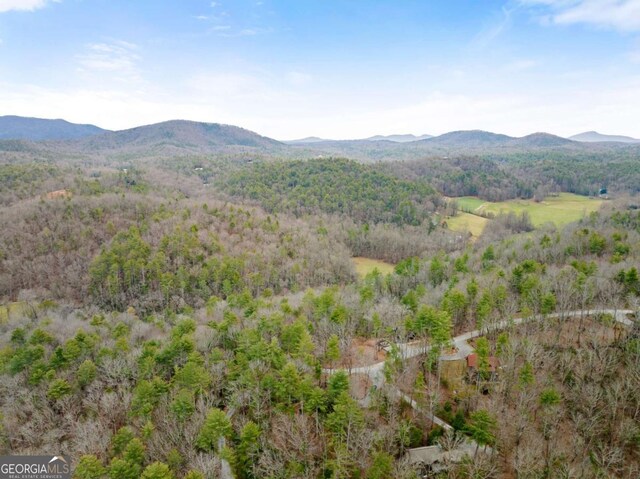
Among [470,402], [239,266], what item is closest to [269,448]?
→ [470,402]

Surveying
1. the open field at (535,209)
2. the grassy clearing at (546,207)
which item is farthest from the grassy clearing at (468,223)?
the grassy clearing at (546,207)

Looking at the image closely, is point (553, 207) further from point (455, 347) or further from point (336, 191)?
point (455, 347)

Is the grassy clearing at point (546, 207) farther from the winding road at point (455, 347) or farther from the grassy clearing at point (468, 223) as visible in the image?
the winding road at point (455, 347)

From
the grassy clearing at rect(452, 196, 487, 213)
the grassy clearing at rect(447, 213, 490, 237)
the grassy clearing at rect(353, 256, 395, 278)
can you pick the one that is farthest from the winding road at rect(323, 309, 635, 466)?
the grassy clearing at rect(452, 196, 487, 213)

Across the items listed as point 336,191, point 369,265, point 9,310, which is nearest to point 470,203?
point 336,191

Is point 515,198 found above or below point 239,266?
above

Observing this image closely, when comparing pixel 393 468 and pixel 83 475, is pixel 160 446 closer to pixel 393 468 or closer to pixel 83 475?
pixel 83 475

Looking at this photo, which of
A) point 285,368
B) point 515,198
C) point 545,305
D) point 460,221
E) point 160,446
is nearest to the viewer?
point 160,446
